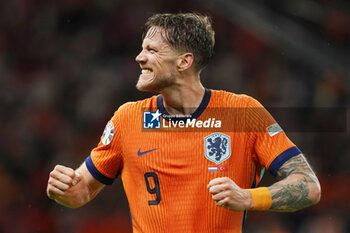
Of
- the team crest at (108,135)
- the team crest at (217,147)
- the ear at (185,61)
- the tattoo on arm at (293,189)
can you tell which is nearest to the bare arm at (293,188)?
the tattoo on arm at (293,189)

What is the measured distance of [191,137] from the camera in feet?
11.1

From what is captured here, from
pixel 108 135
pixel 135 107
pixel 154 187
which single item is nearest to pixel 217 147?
pixel 154 187

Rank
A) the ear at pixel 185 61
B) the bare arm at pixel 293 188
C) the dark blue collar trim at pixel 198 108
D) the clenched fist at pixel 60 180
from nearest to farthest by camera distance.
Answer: the bare arm at pixel 293 188 < the clenched fist at pixel 60 180 < the dark blue collar trim at pixel 198 108 < the ear at pixel 185 61

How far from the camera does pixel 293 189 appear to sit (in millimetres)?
3092

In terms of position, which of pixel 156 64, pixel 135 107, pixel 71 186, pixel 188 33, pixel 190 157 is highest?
pixel 188 33

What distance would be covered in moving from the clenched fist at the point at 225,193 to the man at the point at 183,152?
17 cm

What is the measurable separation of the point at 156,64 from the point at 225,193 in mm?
1065

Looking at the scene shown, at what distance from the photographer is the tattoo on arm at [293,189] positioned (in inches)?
121

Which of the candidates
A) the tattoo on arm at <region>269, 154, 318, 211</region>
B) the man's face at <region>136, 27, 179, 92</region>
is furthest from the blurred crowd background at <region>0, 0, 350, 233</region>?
the man's face at <region>136, 27, 179, 92</region>

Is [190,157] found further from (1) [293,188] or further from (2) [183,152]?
(1) [293,188]

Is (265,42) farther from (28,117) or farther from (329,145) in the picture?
(28,117)

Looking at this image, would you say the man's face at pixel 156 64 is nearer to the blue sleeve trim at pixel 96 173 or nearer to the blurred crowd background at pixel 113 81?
the blue sleeve trim at pixel 96 173

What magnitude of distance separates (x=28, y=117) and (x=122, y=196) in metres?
1.83

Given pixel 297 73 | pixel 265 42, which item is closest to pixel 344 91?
pixel 297 73
